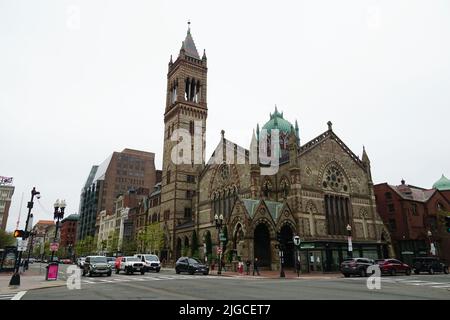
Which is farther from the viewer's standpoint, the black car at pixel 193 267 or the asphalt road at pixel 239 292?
the black car at pixel 193 267

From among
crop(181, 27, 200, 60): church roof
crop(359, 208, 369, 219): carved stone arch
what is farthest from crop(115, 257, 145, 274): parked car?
crop(181, 27, 200, 60): church roof

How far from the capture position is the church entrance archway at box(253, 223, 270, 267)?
4022 centimetres

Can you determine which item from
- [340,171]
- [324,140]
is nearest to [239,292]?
[324,140]

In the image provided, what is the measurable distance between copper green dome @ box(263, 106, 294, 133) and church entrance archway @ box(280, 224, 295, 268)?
35.8 metres

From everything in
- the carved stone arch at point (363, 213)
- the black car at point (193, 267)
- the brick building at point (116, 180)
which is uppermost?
the brick building at point (116, 180)

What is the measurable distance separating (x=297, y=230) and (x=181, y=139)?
33.2 m

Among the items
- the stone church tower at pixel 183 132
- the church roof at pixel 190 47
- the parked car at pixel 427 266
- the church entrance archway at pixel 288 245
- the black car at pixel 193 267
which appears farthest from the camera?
the church roof at pixel 190 47

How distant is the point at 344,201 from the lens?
1868 inches

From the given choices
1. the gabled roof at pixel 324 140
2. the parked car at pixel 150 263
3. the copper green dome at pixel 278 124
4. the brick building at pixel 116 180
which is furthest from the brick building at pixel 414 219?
the brick building at pixel 116 180

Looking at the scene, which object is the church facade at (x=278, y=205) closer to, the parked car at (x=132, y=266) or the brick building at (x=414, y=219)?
the brick building at (x=414, y=219)

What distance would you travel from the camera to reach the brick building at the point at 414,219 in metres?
53.2

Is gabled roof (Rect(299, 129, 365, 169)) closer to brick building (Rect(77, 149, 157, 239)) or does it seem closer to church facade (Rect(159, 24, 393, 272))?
church facade (Rect(159, 24, 393, 272))

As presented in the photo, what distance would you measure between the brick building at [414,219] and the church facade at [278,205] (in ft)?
22.0

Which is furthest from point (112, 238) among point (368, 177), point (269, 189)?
point (368, 177)
